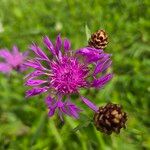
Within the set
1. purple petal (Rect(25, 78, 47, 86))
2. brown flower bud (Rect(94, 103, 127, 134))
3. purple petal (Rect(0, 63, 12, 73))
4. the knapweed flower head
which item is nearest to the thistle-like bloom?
purple petal (Rect(0, 63, 12, 73))

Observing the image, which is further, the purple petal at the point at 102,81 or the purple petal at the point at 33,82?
the purple petal at the point at 33,82

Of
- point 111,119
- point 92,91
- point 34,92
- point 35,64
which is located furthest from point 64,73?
point 92,91

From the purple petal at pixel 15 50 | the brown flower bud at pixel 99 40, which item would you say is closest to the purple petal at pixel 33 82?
the brown flower bud at pixel 99 40

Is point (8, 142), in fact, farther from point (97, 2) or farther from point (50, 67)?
point (97, 2)

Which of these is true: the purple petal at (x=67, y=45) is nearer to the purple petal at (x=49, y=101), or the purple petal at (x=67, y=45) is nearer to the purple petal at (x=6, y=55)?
the purple petal at (x=49, y=101)

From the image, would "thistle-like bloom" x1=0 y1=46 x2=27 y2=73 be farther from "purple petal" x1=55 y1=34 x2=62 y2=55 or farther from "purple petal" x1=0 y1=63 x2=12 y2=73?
"purple petal" x1=55 y1=34 x2=62 y2=55

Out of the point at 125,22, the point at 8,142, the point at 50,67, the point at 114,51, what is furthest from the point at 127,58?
the point at 50,67
